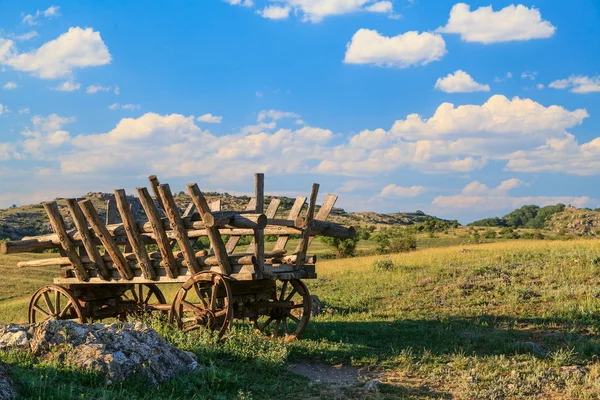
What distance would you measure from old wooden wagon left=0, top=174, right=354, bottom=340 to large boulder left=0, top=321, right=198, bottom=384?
2.14 meters

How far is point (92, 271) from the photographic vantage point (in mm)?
12555

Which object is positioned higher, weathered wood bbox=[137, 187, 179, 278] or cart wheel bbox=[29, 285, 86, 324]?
weathered wood bbox=[137, 187, 179, 278]

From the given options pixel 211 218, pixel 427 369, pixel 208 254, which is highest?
pixel 211 218

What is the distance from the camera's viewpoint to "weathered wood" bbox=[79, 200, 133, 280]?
11.5 metres

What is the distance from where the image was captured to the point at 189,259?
410 inches

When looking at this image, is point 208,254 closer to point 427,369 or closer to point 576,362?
point 427,369

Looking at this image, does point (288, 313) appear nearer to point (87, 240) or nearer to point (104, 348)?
point (87, 240)

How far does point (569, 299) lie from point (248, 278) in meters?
9.77

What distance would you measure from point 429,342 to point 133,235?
6.00 m

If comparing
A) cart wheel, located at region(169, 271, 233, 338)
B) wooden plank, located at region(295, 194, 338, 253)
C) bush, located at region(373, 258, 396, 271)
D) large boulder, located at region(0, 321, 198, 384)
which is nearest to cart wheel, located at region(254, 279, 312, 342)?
wooden plank, located at region(295, 194, 338, 253)

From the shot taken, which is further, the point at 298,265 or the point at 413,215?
the point at 413,215

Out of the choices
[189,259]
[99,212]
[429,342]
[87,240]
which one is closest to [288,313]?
[189,259]

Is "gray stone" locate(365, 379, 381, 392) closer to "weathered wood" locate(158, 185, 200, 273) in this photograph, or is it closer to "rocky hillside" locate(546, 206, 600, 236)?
"weathered wood" locate(158, 185, 200, 273)

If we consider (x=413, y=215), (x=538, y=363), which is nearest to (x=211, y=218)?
(x=538, y=363)
